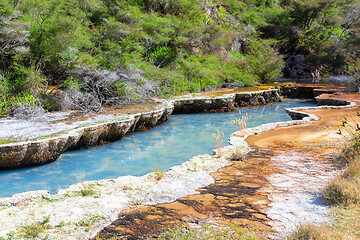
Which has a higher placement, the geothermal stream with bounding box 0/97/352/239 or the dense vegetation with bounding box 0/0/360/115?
the dense vegetation with bounding box 0/0/360/115

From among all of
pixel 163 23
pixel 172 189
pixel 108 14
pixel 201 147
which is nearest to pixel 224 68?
pixel 163 23

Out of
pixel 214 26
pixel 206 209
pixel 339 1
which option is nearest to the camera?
pixel 206 209

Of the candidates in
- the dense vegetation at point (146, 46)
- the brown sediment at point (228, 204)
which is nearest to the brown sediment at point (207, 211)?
the brown sediment at point (228, 204)

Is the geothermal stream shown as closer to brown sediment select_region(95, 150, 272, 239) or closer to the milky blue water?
brown sediment select_region(95, 150, 272, 239)

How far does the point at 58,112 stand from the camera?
32.0 ft

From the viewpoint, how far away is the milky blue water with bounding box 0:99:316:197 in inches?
238

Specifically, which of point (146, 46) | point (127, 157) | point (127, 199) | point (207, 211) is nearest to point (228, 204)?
point (207, 211)

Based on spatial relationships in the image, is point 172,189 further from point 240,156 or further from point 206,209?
point 240,156

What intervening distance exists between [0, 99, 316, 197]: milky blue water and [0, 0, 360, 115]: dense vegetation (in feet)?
7.49

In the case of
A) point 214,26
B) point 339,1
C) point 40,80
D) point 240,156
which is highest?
point 339,1

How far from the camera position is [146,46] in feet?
55.1

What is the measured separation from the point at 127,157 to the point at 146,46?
10484 millimetres

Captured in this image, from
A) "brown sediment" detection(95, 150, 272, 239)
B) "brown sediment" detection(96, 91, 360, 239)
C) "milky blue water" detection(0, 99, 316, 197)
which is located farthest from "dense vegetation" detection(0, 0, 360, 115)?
"brown sediment" detection(95, 150, 272, 239)

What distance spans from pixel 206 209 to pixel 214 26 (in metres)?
17.8
